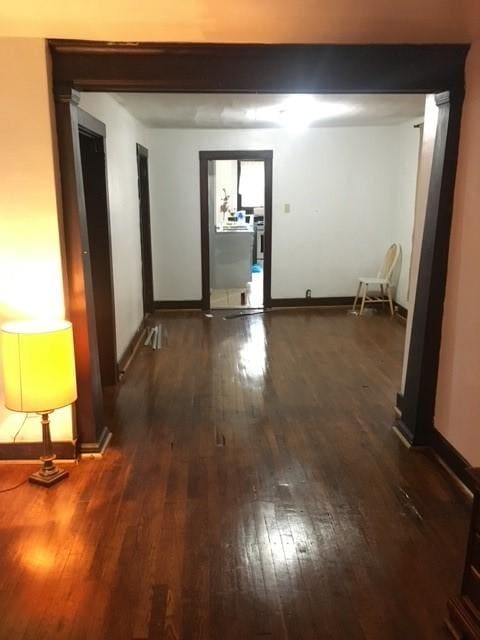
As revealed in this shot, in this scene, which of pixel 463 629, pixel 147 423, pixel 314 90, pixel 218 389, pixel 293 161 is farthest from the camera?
pixel 293 161

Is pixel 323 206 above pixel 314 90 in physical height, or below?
below

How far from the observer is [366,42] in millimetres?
2723

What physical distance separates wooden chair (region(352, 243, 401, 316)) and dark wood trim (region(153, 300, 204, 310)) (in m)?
2.04

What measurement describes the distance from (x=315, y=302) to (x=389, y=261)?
1084 mm

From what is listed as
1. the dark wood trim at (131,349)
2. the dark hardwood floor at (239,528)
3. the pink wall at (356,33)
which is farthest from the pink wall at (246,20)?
the dark wood trim at (131,349)

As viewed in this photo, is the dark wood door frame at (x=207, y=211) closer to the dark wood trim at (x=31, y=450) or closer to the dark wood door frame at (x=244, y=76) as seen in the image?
the dark wood door frame at (x=244, y=76)

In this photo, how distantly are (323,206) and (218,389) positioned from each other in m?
3.51

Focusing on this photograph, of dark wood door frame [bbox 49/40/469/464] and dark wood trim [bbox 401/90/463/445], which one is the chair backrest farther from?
dark wood door frame [bbox 49/40/469/464]

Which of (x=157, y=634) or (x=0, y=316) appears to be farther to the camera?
(x=0, y=316)

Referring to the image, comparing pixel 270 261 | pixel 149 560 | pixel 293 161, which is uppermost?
pixel 293 161

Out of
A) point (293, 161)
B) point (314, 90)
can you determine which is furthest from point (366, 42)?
point (293, 161)

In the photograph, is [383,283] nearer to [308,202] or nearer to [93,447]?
[308,202]

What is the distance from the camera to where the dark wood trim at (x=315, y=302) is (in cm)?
705

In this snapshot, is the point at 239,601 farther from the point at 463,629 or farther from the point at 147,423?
the point at 147,423
